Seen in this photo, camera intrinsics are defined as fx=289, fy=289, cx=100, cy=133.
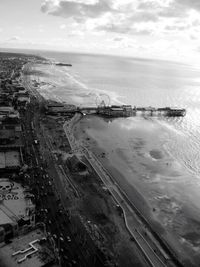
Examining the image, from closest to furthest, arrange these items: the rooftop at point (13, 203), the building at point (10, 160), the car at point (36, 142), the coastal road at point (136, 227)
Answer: the coastal road at point (136, 227) < the rooftop at point (13, 203) < the building at point (10, 160) < the car at point (36, 142)

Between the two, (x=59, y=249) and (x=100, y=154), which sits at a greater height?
(x=100, y=154)

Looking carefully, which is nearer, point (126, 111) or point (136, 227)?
point (136, 227)

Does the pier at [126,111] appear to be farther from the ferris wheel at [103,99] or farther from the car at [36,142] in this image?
the car at [36,142]

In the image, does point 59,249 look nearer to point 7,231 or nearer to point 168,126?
point 7,231

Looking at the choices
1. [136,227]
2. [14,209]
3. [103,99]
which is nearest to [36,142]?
[14,209]

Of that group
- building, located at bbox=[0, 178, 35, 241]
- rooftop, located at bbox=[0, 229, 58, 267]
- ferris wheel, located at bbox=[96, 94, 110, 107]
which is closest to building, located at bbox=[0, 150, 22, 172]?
building, located at bbox=[0, 178, 35, 241]

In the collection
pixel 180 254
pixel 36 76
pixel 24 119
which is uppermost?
pixel 36 76

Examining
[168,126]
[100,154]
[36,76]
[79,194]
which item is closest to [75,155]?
[100,154]

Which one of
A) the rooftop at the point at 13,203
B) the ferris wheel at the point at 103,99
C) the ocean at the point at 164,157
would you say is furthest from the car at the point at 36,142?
the ferris wheel at the point at 103,99

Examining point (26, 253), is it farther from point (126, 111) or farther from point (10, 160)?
point (126, 111)
